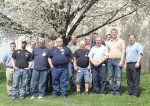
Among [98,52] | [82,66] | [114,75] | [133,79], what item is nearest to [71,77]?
[82,66]

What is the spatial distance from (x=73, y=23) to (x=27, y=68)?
5.17 metres

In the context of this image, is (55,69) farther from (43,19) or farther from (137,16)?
(137,16)

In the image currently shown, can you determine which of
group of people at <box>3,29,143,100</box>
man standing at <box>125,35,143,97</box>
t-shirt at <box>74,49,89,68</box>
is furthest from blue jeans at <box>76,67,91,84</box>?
man standing at <box>125,35,143,97</box>

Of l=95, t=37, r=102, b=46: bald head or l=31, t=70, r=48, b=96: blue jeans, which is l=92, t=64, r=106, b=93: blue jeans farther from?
l=31, t=70, r=48, b=96: blue jeans

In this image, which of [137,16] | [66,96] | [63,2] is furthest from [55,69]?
[137,16]

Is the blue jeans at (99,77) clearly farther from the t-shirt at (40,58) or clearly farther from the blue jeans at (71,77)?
the t-shirt at (40,58)

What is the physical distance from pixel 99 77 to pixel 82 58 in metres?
0.80

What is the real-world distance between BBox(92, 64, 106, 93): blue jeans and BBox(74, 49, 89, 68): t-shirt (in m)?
0.32

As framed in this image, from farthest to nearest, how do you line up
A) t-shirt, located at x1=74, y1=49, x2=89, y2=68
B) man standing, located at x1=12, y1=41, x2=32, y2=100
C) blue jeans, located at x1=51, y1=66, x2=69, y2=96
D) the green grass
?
t-shirt, located at x1=74, y1=49, x2=89, y2=68
man standing, located at x1=12, y1=41, x2=32, y2=100
blue jeans, located at x1=51, y1=66, x2=69, y2=96
the green grass

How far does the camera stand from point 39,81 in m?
15.6

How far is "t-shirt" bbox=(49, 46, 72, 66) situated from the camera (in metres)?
15.4

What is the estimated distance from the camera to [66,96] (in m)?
15.4

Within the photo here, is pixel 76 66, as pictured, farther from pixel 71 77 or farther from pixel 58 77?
pixel 58 77

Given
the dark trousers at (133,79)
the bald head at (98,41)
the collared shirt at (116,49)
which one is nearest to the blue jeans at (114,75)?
the collared shirt at (116,49)
